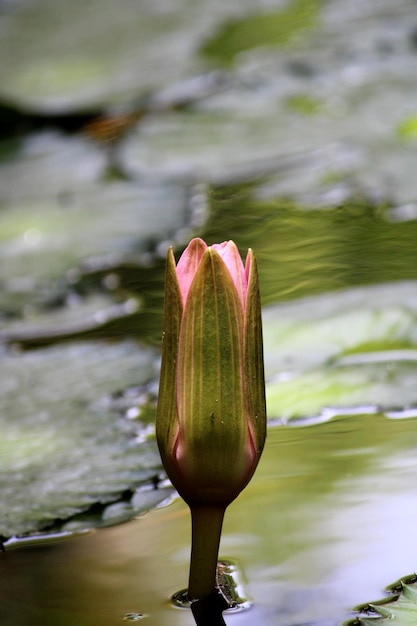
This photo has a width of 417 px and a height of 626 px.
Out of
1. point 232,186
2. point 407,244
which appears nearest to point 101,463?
point 407,244

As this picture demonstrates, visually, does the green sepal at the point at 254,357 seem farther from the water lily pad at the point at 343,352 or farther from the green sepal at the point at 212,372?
the water lily pad at the point at 343,352

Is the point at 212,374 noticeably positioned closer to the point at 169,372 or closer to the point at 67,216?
the point at 169,372

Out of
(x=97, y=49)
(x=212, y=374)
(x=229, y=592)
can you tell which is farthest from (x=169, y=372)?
(x=97, y=49)

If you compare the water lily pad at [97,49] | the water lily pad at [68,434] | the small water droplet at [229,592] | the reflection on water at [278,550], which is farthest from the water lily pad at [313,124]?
the small water droplet at [229,592]

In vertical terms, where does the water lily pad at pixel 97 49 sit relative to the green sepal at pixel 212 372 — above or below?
above

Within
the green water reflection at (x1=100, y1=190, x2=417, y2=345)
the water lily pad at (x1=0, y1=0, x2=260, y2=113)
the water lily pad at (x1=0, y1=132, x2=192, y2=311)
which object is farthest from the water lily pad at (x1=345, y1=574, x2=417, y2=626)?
the water lily pad at (x1=0, y1=0, x2=260, y2=113)

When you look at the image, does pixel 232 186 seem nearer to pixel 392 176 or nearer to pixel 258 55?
pixel 392 176
